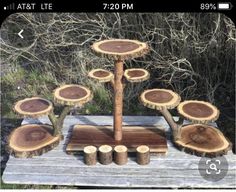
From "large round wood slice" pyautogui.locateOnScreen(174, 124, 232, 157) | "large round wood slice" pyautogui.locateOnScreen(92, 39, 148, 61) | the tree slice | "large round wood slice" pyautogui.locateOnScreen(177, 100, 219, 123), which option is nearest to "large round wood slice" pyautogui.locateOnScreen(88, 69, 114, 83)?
the tree slice

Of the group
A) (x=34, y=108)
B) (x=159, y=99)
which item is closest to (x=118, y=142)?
(x=159, y=99)

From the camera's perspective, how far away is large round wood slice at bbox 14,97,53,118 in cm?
381

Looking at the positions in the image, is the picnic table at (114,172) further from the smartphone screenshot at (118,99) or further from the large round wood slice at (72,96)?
the large round wood slice at (72,96)

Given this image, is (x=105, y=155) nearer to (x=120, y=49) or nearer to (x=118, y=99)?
(x=118, y=99)

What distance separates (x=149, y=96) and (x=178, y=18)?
134 cm

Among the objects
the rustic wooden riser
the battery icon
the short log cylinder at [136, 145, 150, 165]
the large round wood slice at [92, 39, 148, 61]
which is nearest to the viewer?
the battery icon

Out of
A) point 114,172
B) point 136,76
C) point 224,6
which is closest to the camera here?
point 224,6

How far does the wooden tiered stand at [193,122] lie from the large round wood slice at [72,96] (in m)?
0.54

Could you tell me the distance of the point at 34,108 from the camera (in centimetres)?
393

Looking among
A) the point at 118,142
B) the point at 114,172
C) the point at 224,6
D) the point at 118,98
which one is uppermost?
the point at 224,6

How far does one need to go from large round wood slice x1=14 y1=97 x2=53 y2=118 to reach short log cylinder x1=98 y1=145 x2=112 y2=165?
24.6 inches

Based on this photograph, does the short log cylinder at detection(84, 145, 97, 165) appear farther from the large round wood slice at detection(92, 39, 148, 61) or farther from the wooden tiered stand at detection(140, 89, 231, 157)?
the large round wood slice at detection(92, 39, 148, 61)

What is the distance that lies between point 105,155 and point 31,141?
779 millimetres

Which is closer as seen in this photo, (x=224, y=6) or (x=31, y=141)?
(x=224, y=6)
